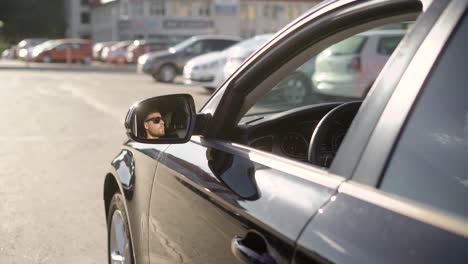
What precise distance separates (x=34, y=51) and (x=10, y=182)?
3797cm

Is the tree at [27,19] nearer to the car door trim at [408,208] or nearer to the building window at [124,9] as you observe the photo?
the building window at [124,9]

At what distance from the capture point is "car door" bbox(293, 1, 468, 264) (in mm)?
1365

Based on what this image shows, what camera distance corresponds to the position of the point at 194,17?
72625 millimetres

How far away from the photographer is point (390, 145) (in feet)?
4.83

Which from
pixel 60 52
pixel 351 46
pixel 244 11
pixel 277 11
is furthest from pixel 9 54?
pixel 351 46

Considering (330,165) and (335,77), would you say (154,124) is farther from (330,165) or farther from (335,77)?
(335,77)

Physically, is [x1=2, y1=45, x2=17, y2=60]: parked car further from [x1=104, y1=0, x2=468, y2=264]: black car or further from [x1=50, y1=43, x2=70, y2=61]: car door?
[x1=104, y1=0, x2=468, y2=264]: black car

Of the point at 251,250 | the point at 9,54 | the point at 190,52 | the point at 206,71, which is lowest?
the point at 9,54

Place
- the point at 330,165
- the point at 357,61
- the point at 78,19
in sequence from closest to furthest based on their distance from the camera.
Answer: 1. the point at 330,165
2. the point at 357,61
3. the point at 78,19

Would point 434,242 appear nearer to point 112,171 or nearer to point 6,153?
point 112,171

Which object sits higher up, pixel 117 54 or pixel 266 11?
pixel 266 11

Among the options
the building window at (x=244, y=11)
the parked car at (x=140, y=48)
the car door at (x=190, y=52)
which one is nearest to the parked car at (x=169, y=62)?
the car door at (x=190, y=52)

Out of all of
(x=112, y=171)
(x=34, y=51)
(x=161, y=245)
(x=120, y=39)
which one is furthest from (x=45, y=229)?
(x=120, y=39)

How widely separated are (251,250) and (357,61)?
11.0 m
